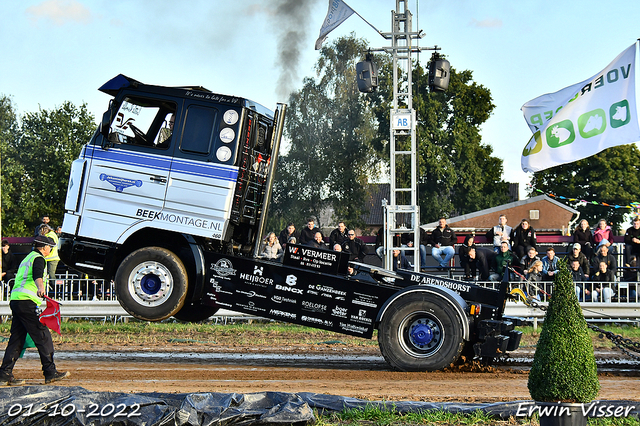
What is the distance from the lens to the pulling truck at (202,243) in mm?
9281

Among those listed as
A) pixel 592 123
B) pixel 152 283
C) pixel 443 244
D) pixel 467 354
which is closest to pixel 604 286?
pixel 443 244

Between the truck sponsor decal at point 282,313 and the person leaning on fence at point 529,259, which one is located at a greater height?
the person leaning on fence at point 529,259

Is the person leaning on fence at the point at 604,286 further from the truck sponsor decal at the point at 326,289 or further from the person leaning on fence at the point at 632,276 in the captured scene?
the truck sponsor decal at the point at 326,289

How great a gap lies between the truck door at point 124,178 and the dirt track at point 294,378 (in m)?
1.96

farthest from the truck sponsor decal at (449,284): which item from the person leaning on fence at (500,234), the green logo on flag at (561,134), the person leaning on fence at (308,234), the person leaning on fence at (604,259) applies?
the person leaning on fence at (604,259)

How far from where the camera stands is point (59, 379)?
8.35m

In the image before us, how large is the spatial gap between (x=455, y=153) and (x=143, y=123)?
1532 inches

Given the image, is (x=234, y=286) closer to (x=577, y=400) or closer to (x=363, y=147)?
(x=577, y=400)

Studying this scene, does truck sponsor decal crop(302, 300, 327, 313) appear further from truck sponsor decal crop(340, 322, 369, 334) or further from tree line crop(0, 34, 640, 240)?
tree line crop(0, 34, 640, 240)

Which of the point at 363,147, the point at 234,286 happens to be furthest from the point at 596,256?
the point at 363,147

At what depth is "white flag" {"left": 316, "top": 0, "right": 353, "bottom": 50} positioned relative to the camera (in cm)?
1755

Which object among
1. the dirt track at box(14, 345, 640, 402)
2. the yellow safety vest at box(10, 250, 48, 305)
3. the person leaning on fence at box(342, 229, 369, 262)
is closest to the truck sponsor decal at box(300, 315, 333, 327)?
the dirt track at box(14, 345, 640, 402)

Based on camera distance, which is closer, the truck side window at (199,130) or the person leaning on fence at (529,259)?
the truck side window at (199,130)

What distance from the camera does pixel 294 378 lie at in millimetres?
8688
